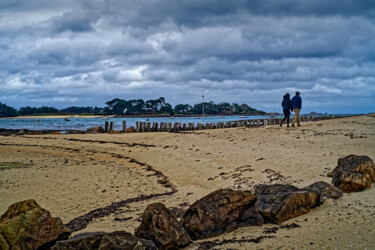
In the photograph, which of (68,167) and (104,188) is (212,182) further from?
(68,167)

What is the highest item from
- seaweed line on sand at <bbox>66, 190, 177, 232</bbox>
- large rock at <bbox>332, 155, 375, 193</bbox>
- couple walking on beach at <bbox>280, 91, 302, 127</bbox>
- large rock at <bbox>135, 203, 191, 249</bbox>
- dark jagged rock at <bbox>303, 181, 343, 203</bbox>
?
couple walking on beach at <bbox>280, 91, 302, 127</bbox>

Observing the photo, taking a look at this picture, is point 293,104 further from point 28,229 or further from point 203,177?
point 28,229

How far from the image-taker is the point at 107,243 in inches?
145

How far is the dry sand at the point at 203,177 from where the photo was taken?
4.53 meters

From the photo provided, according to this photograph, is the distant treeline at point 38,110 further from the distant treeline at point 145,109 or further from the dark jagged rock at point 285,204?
the dark jagged rock at point 285,204

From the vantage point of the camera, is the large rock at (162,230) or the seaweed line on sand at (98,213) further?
the seaweed line on sand at (98,213)

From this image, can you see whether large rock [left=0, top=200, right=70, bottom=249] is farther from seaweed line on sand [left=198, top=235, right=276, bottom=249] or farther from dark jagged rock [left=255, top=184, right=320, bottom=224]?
dark jagged rock [left=255, top=184, right=320, bottom=224]

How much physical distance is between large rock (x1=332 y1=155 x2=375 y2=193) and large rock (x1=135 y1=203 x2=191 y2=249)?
11.7ft

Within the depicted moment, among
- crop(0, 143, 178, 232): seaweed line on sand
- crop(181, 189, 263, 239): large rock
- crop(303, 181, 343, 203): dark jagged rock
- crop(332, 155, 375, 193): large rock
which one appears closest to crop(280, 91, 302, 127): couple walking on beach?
crop(0, 143, 178, 232): seaweed line on sand

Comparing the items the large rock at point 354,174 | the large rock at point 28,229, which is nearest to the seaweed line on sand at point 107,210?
the large rock at point 28,229

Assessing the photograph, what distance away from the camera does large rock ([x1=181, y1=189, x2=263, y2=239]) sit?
475 cm

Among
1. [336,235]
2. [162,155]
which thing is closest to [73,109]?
[162,155]

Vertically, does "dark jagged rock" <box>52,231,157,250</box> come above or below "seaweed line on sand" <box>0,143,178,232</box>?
above

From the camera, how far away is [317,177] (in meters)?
7.79
